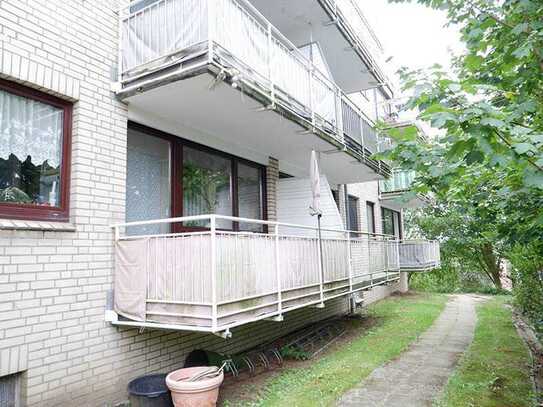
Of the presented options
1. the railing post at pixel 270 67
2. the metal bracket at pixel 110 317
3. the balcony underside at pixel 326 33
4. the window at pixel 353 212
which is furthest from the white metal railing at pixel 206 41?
the window at pixel 353 212

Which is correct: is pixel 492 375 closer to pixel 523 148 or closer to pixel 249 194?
pixel 523 148

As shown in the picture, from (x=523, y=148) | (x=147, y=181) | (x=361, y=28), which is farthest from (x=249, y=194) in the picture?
(x=361, y=28)

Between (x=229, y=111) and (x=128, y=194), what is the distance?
1.92 meters

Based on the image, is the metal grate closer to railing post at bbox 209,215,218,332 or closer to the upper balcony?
the upper balcony

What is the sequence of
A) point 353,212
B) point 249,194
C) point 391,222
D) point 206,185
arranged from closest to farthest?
point 206,185, point 249,194, point 353,212, point 391,222

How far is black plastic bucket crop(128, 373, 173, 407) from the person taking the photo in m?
4.33

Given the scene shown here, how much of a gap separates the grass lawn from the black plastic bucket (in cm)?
92

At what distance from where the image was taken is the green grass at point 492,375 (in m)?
5.13

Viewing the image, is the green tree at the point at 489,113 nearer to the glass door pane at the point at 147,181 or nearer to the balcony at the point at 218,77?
the balcony at the point at 218,77

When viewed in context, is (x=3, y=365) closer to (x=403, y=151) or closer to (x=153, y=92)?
(x=153, y=92)

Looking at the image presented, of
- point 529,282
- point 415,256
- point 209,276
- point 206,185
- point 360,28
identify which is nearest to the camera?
point 209,276

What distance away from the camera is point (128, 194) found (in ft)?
18.2

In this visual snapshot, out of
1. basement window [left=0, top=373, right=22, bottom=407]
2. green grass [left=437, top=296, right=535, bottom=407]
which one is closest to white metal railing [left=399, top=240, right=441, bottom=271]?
green grass [left=437, top=296, right=535, bottom=407]

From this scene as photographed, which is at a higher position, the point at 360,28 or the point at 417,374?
the point at 360,28
